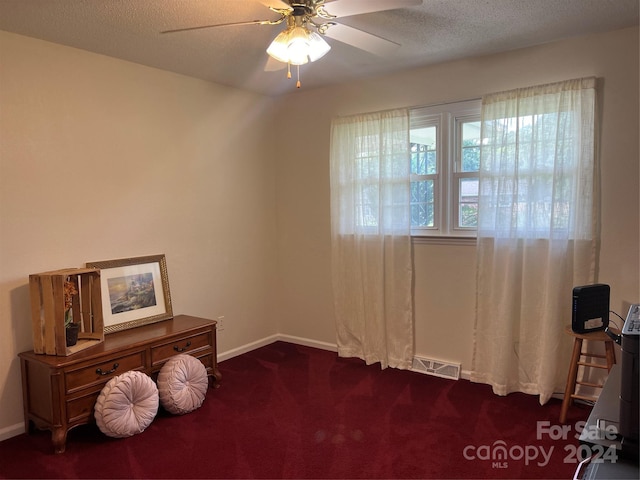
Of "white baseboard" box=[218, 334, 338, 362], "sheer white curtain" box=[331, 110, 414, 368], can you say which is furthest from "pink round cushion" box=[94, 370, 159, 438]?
"sheer white curtain" box=[331, 110, 414, 368]

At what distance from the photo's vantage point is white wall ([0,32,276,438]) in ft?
9.30

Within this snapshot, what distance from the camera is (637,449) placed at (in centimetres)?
128

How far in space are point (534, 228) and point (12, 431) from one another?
365 cm

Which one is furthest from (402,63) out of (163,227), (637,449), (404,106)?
(637,449)

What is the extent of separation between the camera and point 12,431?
2832 mm

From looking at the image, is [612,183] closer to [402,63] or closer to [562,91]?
[562,91]

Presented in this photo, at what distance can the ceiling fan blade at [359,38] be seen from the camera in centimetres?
232

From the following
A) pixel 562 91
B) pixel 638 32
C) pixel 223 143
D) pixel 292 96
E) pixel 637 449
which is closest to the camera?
pixel 637 449

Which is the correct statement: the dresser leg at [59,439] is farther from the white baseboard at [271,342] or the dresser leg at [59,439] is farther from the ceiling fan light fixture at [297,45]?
the ceiling fan light fixture at [297,45]

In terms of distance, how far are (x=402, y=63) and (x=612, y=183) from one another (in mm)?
1712

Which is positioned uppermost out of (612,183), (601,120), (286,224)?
(601,120)

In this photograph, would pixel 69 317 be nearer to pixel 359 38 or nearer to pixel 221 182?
pixel 221 182

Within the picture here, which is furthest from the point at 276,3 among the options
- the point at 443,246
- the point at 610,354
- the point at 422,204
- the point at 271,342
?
the point at 271,342

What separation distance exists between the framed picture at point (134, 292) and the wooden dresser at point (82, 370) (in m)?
0.10
